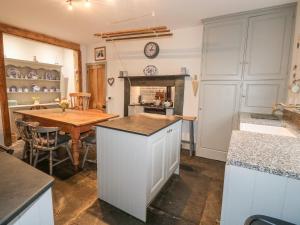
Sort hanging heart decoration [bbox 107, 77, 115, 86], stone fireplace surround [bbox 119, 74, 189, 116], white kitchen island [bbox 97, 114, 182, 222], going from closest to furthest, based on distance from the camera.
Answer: white kitchen island [bbox 97, 114, 182, 222] < stone fireplace surround [bbox 119, 74, 189, 116] < hanging heart decoration [bbox 107, 77, 115, 86]

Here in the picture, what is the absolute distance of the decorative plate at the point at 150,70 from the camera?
3.85 m

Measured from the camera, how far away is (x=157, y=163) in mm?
1805

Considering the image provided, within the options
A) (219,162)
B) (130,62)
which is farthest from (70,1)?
(219,162)

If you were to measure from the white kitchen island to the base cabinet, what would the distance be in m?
0.80

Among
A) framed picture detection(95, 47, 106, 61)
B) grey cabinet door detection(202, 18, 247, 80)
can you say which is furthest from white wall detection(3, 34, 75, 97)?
grey cabinet door detection(202, 18, 247, 80)

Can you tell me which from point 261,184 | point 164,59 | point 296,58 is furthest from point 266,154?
point 164,59

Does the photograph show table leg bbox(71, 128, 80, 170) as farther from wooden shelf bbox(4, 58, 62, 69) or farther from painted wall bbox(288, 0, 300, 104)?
wooden shelf bbox(4, 58, 62, 69)

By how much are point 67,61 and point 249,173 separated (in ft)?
19.8

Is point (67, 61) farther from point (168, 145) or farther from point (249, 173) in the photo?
point (249, 173)

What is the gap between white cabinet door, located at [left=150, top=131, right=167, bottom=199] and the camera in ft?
5.56

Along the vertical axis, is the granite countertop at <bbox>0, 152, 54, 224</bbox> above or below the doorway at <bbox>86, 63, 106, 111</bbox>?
below

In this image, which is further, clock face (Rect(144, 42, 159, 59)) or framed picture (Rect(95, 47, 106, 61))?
framed picture (Rect(95, 47, 106, 61))

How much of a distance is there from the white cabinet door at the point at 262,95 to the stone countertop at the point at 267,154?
1.64 m

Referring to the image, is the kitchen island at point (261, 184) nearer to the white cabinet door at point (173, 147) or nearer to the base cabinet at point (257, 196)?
the base cabinet at point (257, 196)
